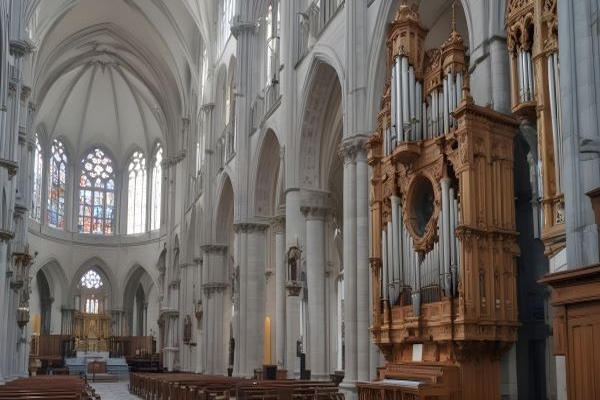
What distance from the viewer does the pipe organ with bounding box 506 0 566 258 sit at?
30.9 ft

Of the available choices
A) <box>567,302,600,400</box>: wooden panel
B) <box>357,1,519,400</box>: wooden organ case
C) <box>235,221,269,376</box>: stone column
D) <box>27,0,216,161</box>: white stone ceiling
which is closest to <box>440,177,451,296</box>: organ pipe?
<box>357,1,519,400</box>: wooden organ case

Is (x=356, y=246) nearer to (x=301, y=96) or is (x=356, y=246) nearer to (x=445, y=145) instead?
(x=445, y=145)

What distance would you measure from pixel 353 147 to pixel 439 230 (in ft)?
17.5

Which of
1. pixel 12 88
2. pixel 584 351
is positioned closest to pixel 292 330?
pixel 12 88

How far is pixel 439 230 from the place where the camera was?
13000 millimetres

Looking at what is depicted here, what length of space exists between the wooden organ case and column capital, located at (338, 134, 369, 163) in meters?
2.31

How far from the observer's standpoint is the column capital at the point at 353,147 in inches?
702

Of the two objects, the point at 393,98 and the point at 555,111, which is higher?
the point at 393,98

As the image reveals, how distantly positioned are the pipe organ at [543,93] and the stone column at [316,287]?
10.8 meters

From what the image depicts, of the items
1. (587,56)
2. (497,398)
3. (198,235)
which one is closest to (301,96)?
(497,398)

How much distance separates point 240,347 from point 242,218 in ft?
15.4

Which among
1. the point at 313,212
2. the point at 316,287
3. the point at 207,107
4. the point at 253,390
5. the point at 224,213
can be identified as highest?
the point at 207,107

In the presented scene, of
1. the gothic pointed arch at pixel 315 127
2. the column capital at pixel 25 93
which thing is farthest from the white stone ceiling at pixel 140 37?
the gothic pointed arch at pixel 315 127

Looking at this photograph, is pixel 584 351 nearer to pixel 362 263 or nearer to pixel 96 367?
pixel 362 263
